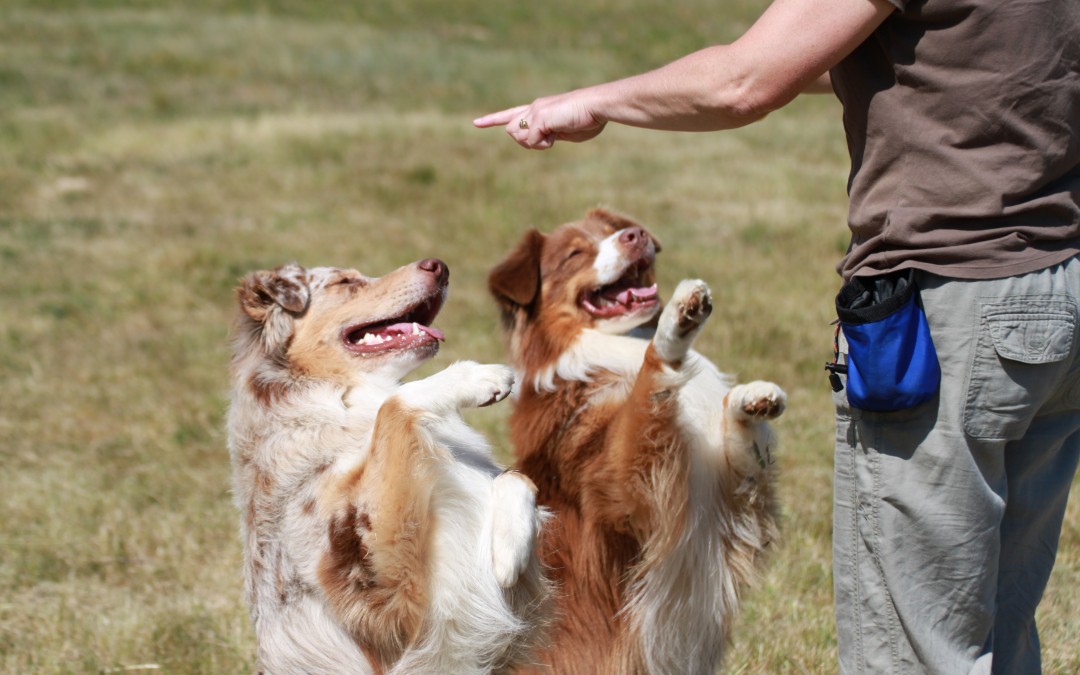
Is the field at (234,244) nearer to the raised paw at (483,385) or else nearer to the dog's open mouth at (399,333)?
the dog's open mouth at (399,333)

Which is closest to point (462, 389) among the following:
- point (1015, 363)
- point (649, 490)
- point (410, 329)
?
point (410, 329)

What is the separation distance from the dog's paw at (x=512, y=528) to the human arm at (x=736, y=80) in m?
1.17

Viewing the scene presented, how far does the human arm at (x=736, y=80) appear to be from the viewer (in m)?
2.77

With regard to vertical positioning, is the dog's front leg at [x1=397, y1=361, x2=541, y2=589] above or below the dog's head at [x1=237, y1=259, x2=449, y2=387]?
below

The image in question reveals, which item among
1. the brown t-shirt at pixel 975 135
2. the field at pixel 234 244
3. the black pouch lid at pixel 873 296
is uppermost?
the brown t-shirt at pixel 975 135

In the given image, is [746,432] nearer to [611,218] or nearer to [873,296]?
[873,296]

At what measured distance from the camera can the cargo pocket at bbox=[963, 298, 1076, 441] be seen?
9.26ft

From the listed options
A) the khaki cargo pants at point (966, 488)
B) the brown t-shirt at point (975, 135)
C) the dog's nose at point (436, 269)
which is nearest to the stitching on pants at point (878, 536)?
the khaki cargo pants at point (966, 488)

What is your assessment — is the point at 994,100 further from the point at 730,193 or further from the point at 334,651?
the point at 730,193

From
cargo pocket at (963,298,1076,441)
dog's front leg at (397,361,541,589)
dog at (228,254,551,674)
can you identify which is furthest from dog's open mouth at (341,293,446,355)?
cargo pocket at (963,298,1076,441)

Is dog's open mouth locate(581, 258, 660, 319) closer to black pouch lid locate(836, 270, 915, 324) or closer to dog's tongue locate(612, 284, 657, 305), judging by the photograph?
dog's tongue locate(612, 284, 657, 305)

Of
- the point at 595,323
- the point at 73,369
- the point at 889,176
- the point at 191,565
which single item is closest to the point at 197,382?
the point at 73,369

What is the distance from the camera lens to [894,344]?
9.62ft

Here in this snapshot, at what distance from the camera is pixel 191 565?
604 cm
